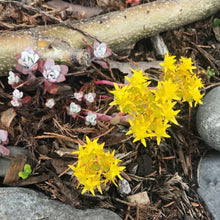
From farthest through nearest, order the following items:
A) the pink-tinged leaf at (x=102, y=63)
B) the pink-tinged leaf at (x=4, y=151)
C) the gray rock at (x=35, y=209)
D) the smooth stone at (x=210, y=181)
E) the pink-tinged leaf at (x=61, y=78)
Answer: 1. the pink-tinged leaf at (x=102, y=63)
2. the smooth stone at (x=210, y=181)
3. the pink-tinged leaf at (x=61, y=78)
4. the pink-tinged leaf at (x=4, y=151)
5. the gray rock at (x=35, y=209)

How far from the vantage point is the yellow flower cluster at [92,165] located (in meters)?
1.93

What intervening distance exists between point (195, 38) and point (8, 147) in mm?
2155

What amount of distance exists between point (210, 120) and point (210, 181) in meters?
0.55

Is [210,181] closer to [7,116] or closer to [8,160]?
[8,160]

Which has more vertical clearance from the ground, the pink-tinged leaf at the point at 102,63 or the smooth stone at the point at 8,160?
the pink-tinged leaf at the point at 102,63

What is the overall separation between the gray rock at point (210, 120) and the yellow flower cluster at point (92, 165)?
103cm

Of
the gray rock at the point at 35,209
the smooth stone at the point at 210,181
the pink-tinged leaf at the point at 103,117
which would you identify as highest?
the pink-tinged leaf at the point at 103,117

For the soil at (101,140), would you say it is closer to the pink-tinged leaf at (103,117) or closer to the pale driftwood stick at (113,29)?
the pink-tinged leaf at (103,117)

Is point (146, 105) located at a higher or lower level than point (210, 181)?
higher

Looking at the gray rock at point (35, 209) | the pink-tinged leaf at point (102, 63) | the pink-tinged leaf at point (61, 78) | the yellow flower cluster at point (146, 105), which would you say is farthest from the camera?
the pink-tinged leaf at point (102, 63)

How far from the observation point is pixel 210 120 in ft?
8.55

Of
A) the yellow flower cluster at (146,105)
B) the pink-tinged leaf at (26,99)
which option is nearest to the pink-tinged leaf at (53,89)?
the pink-tinged leaf at (26,99)

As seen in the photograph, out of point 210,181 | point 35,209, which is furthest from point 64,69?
point 210,181

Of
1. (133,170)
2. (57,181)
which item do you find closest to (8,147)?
(57,181)
